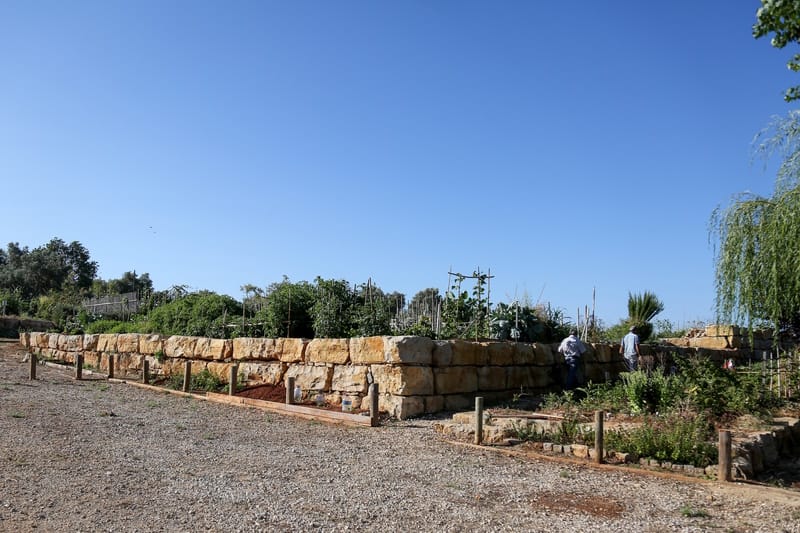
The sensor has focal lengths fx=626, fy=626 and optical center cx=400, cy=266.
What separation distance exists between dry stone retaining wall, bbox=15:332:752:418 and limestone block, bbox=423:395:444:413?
0.7 inches

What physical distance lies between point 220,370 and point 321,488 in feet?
31.3

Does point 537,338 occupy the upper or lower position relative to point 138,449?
upper

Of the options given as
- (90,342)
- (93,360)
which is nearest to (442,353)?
(93,360)

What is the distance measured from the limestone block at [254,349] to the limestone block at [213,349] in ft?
0.79

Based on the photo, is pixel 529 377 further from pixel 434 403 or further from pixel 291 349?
pixel 291 349

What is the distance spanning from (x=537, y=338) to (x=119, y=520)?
1098cm

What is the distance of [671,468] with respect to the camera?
717 centimetres

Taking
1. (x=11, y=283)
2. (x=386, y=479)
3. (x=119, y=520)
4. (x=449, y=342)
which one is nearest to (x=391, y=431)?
(x=449, y=342)

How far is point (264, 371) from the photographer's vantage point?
1426 cm

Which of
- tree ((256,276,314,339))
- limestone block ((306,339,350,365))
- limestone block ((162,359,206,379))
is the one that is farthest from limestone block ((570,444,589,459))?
limestone block ((162,359,206,379))

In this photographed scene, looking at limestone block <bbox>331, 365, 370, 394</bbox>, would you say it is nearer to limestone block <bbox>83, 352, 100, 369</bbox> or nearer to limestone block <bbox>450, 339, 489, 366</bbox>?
limestone block <bbox>450, 339, 489, 366</bbox>

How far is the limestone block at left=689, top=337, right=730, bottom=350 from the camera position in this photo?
20.6m

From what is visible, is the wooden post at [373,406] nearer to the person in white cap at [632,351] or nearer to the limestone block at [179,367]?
the person in white cap at [632,351]

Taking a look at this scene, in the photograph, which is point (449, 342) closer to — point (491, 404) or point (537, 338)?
point (491, 404)
